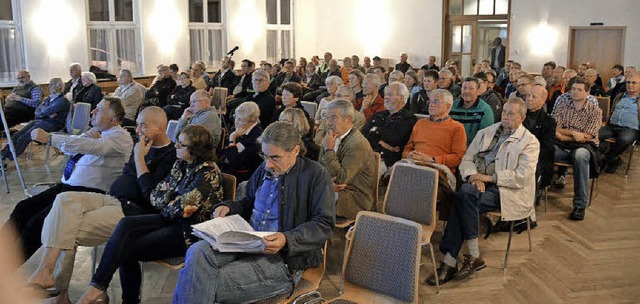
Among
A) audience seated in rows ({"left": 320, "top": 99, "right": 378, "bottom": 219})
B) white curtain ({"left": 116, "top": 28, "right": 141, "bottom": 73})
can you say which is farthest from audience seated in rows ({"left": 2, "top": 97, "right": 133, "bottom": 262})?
white curtain ({"left": 116, "top": 28, "right": 141, "bottom": 73})

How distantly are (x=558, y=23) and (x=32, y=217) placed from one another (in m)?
12.1

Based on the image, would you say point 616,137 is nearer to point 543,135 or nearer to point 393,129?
point 543,135

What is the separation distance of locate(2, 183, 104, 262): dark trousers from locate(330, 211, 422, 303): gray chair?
2.12 m

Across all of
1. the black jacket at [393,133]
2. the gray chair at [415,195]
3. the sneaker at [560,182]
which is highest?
the black jacket at [393,133]

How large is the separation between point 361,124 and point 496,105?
1593 mm

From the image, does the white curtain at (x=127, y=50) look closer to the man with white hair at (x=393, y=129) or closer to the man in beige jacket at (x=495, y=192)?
the man with white hair at (x=393, y=129)

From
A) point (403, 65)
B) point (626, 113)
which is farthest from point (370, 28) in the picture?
point (626, 113)

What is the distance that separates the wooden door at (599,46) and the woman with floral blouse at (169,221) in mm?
11553

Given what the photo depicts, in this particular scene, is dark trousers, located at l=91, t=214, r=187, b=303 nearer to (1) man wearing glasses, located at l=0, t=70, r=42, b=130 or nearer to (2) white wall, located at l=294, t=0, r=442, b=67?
(1) man wearing glasses, located at l=0, t=70, r=42, b=130

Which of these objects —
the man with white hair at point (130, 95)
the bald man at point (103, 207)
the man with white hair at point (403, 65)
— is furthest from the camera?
the man with white hair at point (403, 65)

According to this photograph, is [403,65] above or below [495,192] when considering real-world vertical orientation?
above

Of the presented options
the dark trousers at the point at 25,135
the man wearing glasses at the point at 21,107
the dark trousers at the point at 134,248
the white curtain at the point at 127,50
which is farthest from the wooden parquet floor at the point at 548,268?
the white curtain at the point at 127,50

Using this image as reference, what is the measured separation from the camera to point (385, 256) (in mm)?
2977

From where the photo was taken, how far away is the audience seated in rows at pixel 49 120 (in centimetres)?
773
